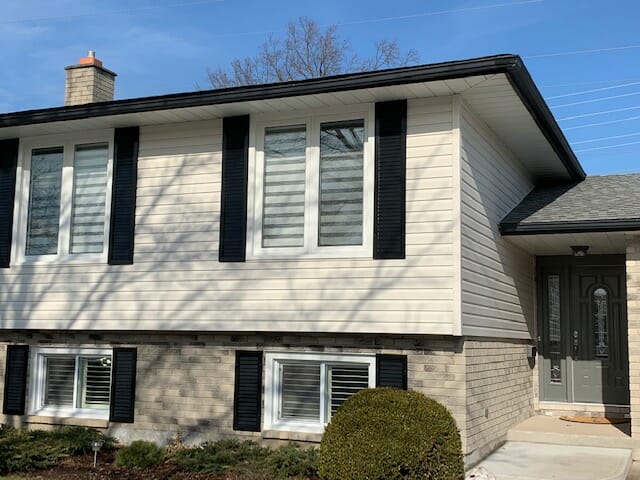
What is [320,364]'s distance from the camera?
357 inches

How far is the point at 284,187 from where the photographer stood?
9.34m

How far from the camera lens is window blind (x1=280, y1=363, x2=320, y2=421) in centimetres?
912

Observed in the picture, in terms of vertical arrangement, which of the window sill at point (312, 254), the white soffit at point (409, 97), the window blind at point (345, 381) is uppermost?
the white soffit at point (409, 97)

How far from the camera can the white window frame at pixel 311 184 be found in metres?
8.84

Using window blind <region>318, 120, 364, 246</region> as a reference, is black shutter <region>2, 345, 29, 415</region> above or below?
below

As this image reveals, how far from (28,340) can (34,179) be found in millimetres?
2212

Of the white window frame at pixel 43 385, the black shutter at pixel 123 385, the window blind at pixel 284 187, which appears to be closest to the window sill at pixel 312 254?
the window blind at pixel 284 187

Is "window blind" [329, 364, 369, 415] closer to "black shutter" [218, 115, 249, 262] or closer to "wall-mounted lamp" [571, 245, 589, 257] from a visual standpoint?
"black shutter" [218, 115, 249, 262]

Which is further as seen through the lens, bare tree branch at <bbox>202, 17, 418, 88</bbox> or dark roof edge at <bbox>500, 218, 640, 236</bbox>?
bare tree branch at <bbox>202, 17, 418, 88</bbox>

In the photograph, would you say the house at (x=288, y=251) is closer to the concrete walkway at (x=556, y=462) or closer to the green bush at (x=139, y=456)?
the concrete walkway at (x=556, y=462)

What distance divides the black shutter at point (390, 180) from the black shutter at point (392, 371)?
1126mm

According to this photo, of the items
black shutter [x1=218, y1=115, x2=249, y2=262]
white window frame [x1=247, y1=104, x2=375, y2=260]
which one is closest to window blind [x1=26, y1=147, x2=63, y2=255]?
black shutter [x1=218, y1=115, x2=249, y2=262]

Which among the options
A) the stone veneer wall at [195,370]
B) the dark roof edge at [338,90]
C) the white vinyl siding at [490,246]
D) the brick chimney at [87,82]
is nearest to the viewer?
the dark roof edge at [338,90]

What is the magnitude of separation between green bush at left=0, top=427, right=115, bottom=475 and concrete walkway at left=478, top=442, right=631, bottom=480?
4.58 meters
